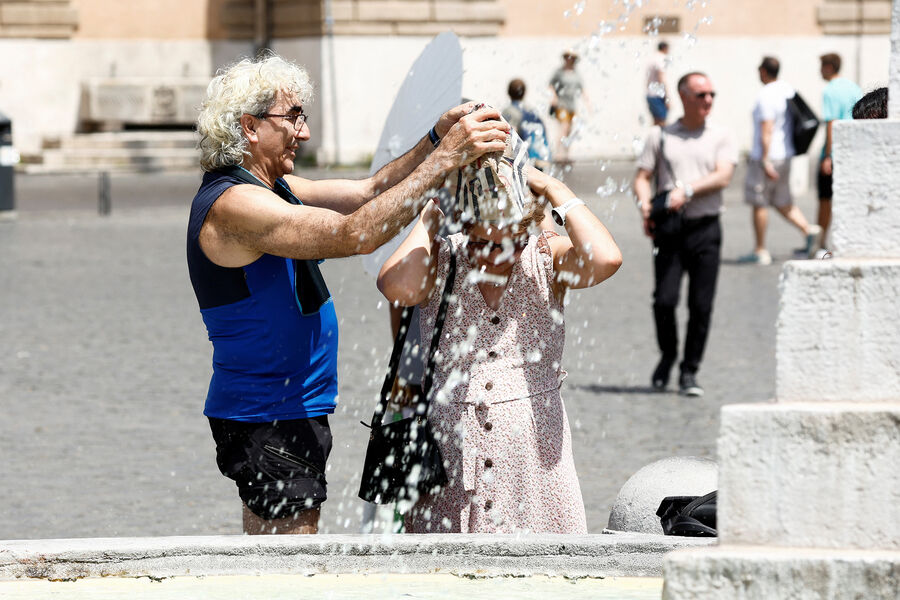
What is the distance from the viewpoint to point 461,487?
3.76 metres

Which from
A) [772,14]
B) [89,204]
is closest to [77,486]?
[89,204]

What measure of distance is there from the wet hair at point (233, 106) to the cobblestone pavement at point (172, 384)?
199cm

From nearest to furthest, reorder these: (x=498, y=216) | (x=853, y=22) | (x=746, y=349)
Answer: (x=498, y=216) → (x=746, y=349) → (x=853, y=22)

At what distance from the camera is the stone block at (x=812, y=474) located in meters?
2.61

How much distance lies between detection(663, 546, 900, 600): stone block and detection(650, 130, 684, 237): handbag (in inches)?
213

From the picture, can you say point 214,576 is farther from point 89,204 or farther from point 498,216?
point 89,204

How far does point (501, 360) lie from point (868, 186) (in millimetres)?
1305

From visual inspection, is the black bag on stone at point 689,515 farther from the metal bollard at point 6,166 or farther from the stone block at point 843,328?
the metal bollard at point 6,166

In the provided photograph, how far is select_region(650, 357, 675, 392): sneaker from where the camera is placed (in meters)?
8.03

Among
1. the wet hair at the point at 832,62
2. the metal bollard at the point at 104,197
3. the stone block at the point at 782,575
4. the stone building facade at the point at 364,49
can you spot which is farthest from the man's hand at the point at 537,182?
the stone building facade at the point at 364,49

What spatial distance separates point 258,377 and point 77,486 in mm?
2497

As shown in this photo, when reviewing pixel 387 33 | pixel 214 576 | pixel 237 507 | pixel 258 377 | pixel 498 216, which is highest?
pixel 387 33

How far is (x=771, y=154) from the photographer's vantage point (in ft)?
44.3

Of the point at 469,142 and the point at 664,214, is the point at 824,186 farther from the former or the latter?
the point at 469,142
